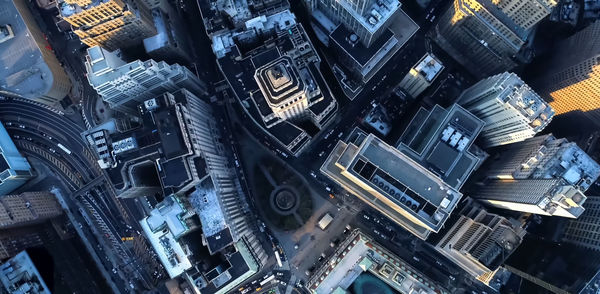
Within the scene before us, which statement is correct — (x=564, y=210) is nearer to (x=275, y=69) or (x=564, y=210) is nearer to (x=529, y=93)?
(x=529, y=93)

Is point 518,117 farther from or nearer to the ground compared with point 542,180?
farther from the ground

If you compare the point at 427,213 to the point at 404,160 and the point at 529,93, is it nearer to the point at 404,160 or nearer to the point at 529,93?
the point at 404,160

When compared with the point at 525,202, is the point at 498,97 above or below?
above

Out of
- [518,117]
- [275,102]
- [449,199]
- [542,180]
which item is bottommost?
[542,180]

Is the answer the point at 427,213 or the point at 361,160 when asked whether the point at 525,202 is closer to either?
the point at 427,213

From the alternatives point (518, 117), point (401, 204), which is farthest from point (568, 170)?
point (401, 204)

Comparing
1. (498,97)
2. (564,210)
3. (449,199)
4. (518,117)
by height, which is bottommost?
(564,210)

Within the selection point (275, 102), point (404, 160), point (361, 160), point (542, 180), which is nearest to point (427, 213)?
point (404, 160)
